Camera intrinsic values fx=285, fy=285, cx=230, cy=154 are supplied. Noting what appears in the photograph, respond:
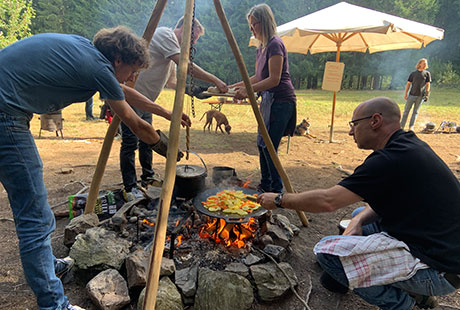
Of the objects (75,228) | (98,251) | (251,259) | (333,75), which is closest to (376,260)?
(251,259)

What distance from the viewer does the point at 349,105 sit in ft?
55.4

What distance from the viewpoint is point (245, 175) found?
580 centimetres

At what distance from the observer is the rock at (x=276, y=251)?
2.87m

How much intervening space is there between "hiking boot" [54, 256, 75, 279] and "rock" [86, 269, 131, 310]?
356 millimetres

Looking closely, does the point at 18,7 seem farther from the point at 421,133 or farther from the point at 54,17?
the point at 54,17

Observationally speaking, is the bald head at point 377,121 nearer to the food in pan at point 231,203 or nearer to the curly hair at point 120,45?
the food in pan at point 231,203

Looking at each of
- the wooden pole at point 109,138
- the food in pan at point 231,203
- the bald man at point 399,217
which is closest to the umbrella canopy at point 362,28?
the wooden pole at point 109,138

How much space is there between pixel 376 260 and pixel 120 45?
7.87 ft

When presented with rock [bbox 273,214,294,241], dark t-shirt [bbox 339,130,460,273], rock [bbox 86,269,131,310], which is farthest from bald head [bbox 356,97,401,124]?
rock [bbox 86,269,131,310]

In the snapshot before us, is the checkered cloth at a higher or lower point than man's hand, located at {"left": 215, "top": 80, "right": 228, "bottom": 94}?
lower

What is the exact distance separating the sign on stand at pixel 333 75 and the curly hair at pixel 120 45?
7038 mm

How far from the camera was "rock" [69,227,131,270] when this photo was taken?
2609mm

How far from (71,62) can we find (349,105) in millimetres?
17192

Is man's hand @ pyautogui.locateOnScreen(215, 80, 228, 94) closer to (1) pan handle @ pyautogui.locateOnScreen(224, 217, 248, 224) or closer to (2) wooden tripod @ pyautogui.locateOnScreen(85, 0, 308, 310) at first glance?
(2) wooden tripod @ pyautogui.locateOnScreen(85, 0, 308, 310)
